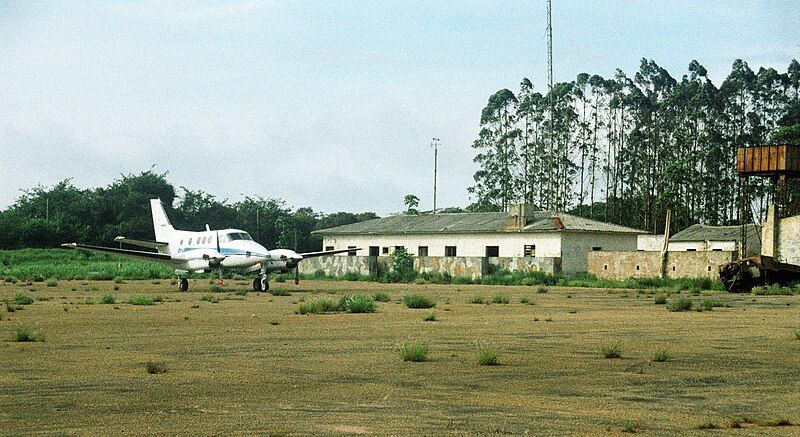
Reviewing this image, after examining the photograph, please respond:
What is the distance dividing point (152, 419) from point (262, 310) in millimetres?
17985

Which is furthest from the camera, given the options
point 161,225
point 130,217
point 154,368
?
point 130,217

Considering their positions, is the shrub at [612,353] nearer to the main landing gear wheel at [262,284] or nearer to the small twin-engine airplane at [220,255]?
the small twin-engine airplane at [220,255]

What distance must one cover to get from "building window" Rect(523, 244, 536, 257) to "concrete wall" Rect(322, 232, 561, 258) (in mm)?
207

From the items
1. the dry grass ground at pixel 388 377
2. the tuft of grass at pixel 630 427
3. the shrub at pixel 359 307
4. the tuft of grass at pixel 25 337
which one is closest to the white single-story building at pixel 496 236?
the shrub at pixel 359 307

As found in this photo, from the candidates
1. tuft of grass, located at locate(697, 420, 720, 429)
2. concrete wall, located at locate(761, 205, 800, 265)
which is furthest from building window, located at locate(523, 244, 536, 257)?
tuft of grass, located at locate(697, 420, 720, 429)

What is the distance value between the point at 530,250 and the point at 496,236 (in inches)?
119

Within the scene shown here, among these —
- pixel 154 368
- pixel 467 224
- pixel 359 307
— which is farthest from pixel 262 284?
pixel 467 224

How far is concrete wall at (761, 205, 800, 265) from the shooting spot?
4538cm

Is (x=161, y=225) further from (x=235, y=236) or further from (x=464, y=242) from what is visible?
(x=464, y=242)

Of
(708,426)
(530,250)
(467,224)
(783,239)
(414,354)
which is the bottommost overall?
(708,426)

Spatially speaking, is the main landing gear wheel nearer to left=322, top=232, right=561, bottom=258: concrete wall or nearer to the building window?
left=322, top=232, right=561, bottom=258: concrete wall

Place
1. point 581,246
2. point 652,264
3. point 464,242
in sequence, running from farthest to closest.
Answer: point 464,242 < point 581,246 < point 652,264

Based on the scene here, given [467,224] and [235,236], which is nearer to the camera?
[235,236]

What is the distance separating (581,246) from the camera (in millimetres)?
61375
